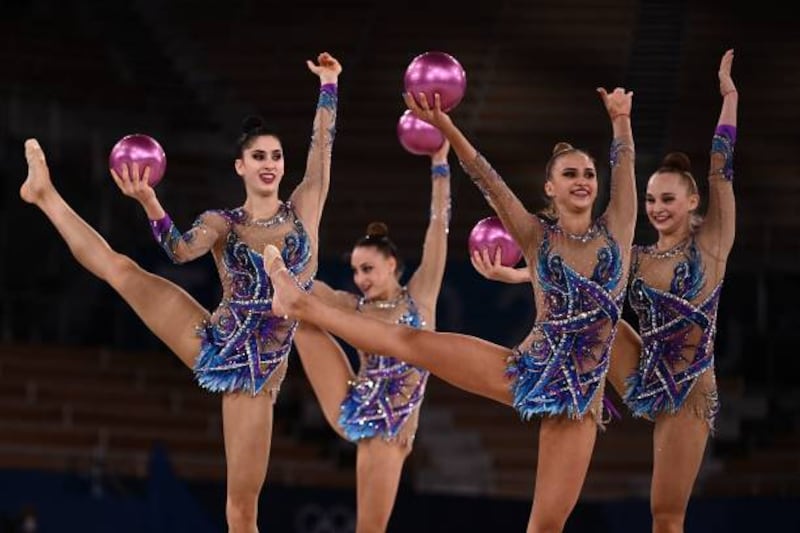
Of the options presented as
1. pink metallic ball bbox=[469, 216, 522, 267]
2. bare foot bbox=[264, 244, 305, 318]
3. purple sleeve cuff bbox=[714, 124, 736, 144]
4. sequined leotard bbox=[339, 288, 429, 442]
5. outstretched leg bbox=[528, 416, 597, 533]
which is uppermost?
purple sleeve cuff bbox=[714, 124, 736, 144]

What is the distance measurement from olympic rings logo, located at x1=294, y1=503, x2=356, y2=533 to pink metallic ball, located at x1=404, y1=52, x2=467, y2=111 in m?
3.29

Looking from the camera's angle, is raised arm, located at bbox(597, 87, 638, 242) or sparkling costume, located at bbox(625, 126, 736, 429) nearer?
raised arm, located at bbox(597, 87, 638, 242)

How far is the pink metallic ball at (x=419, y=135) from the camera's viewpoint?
649 centimetres

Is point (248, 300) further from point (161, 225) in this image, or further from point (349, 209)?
point (349, 209)

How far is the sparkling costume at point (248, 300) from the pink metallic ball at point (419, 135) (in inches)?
31.5

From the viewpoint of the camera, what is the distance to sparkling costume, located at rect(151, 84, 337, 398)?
5801 mm

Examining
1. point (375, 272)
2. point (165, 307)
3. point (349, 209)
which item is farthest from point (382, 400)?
point (349, 209)

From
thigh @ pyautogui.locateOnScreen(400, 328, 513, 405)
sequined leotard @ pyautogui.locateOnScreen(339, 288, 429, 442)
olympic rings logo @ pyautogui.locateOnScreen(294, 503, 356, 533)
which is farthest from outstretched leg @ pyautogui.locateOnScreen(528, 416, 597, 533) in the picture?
olympic rings logo @ pyautogui.locateOnScreen(294, 503, 356, 533)

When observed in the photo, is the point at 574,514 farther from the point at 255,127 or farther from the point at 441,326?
the point at 255,127

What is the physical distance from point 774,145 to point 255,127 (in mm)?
6575

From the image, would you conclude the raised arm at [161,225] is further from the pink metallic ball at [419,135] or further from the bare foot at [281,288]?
the pink metallic ball at [419,135]

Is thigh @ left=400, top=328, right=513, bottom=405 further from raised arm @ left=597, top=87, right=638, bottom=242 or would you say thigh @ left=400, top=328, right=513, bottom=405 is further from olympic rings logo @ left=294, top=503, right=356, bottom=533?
olympic rings logo @ left=294, top=503, right=356, bottom=533

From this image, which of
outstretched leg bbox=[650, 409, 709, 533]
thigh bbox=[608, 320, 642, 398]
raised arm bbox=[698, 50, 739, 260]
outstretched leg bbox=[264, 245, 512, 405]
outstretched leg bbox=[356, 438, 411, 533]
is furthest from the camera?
outstretched leg bbox=[356, 438, 411, 533]

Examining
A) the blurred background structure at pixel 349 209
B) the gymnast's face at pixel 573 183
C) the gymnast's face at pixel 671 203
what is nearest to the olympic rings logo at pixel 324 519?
the blurred background structure at pixel 349 209
